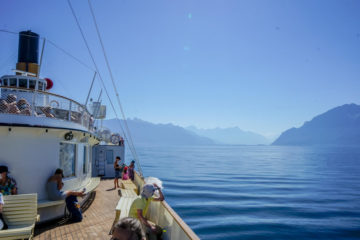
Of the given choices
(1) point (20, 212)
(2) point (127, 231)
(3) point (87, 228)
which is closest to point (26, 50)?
(1) point (20, 212)

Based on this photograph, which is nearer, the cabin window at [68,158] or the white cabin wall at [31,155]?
the white cabin wall at [31,155]

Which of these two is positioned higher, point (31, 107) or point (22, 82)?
point (22, 82)

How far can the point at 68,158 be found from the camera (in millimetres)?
8523

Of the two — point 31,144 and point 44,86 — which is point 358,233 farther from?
point 44,86

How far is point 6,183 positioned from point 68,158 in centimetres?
226

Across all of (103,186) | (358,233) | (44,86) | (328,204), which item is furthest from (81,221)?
(328,204)

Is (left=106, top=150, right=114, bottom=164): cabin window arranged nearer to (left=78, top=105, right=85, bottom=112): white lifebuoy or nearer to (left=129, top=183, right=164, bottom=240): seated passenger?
(left=78, top=105, right=85, bottom=112): white lifebuoy

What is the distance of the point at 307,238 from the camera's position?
39.1ft

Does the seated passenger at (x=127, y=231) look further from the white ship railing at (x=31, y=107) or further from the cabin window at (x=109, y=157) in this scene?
the cabin window at (x=109, y=157)

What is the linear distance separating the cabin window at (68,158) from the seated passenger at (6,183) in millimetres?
1600

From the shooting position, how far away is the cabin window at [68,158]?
8094 millimetres

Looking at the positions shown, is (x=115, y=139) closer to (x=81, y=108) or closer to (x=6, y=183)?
(x=81, y=108)

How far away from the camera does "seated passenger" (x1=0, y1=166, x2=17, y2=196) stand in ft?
20.5

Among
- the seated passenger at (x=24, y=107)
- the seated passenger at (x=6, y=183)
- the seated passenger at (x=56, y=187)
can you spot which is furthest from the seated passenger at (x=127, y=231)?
the seated passenger at (x=24, y=107)
